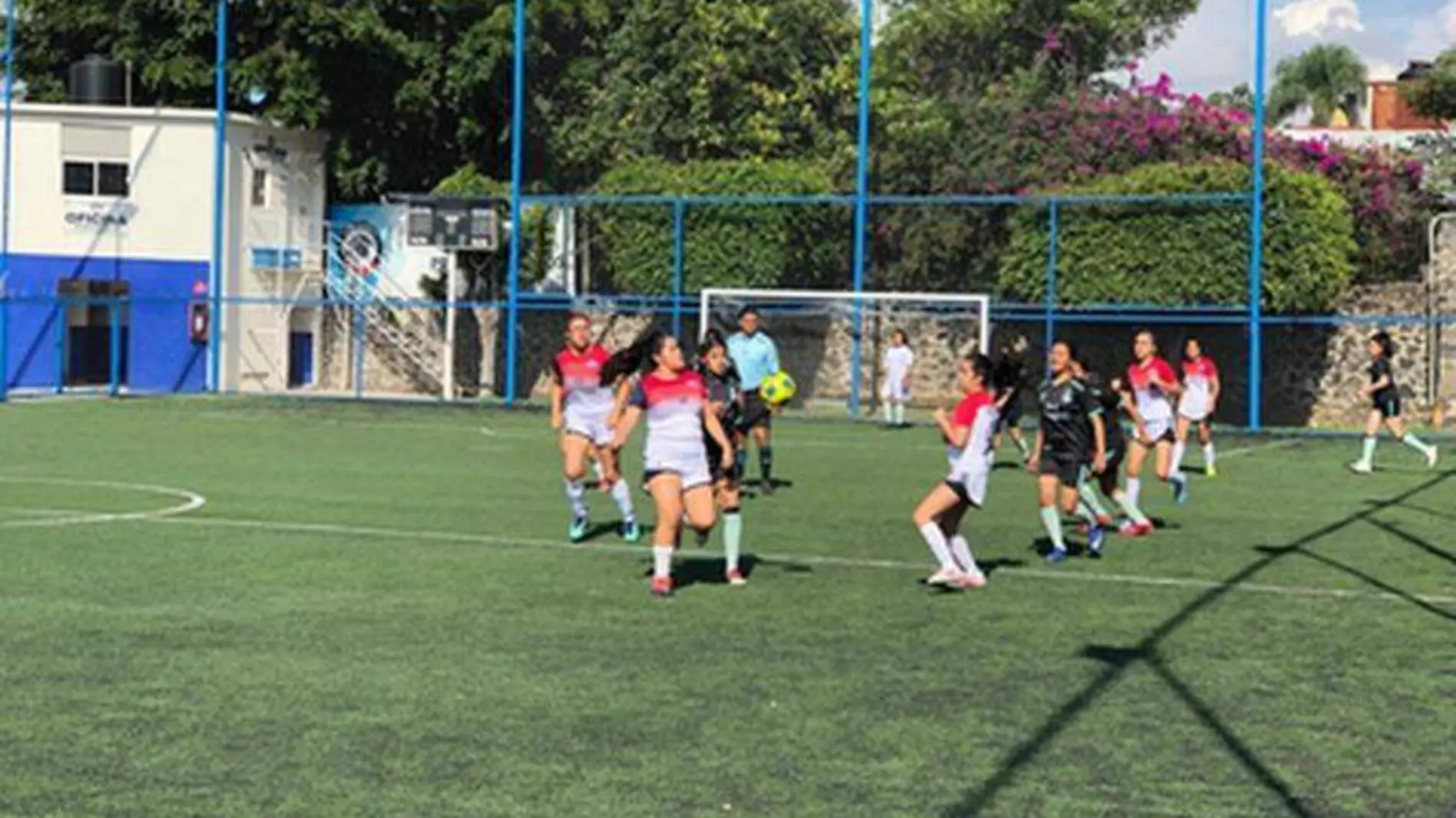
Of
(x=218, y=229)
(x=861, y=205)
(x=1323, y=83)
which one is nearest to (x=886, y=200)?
(x=861, y=205)

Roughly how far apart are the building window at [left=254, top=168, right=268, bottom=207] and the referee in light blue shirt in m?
28.7

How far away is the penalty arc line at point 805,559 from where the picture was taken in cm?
1443

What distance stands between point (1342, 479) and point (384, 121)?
31.9 meters

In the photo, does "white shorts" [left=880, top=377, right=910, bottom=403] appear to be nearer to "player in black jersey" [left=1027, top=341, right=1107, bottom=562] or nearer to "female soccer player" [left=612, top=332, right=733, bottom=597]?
"player in black jersey" [left=1027, top=341, right=1107, bottom=562]

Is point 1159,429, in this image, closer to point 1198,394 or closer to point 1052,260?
point 1198,394

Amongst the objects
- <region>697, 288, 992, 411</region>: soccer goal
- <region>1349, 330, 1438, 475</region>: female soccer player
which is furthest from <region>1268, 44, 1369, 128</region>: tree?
<region>1349, 330, 1438, 475</region>: female soccer player

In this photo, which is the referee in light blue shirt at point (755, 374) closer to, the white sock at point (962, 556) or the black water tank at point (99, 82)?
the white sock at point (962, 556)

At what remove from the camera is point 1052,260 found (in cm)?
3916

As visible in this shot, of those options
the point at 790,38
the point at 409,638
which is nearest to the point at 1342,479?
the point at 409,638

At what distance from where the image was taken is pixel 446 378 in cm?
4825

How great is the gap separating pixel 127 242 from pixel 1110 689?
41352 mm

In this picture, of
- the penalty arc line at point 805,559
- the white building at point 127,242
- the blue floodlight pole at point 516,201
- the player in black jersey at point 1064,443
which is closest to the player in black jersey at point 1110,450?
the player in black jersey at point 1064,443

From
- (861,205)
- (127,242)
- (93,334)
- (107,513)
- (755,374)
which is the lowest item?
(107,513)

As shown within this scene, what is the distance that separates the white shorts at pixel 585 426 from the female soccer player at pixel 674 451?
11.7ft
